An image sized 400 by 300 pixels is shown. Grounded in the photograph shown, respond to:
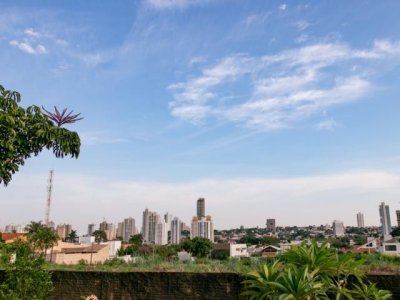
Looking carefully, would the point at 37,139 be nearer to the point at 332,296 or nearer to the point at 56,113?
the point at 56,113

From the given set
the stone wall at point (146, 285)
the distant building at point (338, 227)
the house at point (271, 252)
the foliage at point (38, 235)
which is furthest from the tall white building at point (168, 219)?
the stone wall at point (146, 285)

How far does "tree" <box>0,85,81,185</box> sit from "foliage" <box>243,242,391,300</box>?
3783 mm

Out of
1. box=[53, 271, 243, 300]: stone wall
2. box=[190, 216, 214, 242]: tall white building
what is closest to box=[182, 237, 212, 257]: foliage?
box=[53, 271, 243, 300]: stone wall

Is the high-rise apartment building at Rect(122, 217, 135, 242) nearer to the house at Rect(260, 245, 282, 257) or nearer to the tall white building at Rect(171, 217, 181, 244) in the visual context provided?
the tall white building at Rect(171, 217, 181, 244)

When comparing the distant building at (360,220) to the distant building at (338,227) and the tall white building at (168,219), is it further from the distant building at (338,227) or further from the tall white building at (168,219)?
the tall white building at (168,219)

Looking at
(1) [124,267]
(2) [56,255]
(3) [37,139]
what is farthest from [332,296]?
(2) [56,255]

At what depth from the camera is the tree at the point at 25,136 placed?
A: 20.2 ft

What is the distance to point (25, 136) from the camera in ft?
21.2

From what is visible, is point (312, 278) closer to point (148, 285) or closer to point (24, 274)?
point (148, 285)

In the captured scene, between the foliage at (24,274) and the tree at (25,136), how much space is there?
193 cm

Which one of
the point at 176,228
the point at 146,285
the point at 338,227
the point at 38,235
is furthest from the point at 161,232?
the point at 146,285

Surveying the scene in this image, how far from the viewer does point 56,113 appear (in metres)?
6.83

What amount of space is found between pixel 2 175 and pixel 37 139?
80cm

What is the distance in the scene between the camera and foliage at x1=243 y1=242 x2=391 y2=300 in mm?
5457
